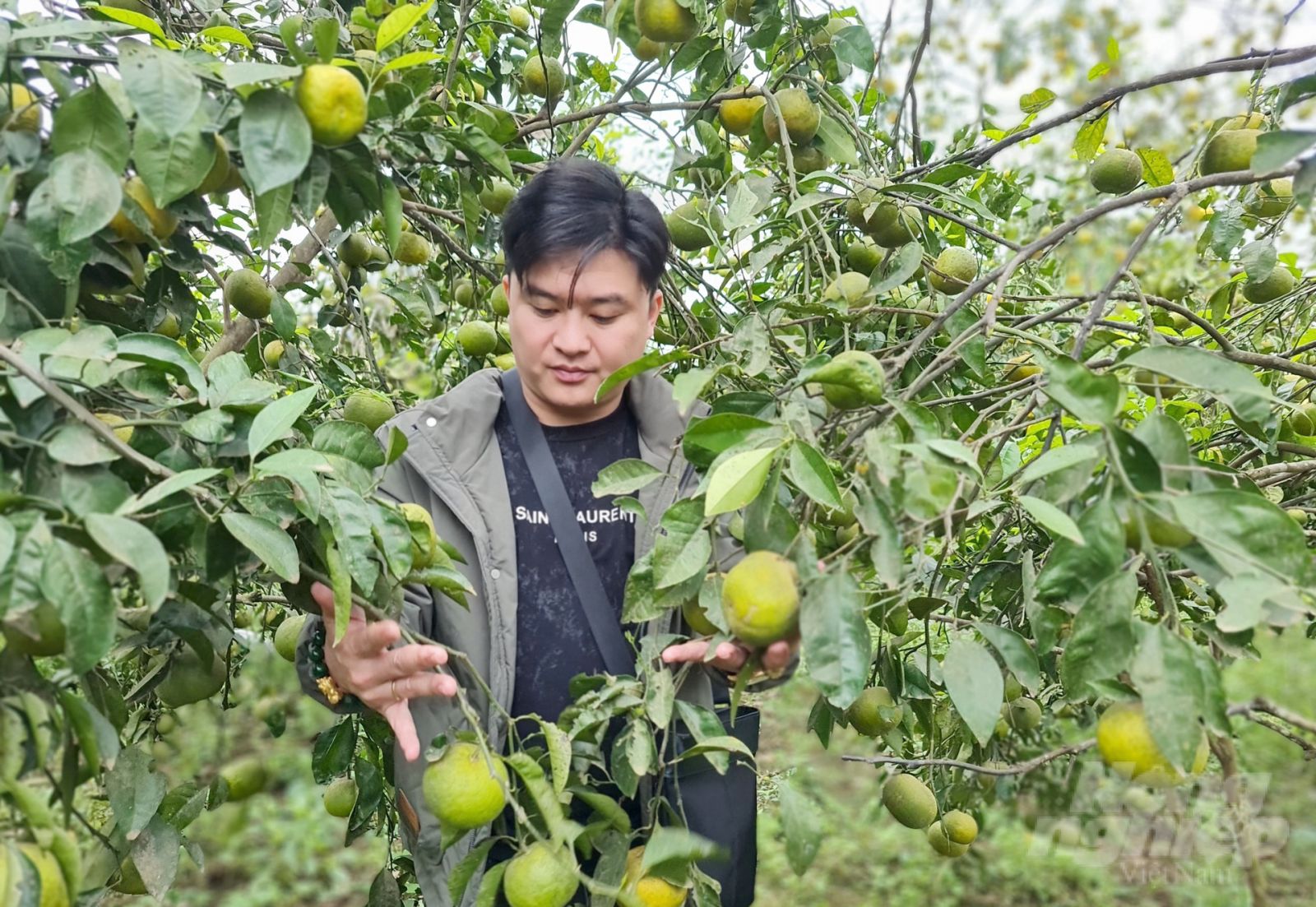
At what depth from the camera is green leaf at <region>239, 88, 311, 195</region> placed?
3.00ft

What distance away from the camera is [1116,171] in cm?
162

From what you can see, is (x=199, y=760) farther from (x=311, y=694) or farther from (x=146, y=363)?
(x=146, y=363)

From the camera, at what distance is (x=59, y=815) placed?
845mm

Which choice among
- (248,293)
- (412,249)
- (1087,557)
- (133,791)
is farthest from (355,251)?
(1087,557)

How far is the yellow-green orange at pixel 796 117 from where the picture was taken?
1.57m

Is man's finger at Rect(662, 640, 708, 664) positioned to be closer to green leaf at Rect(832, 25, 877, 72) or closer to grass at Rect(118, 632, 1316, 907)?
green leaf at Rect(832, 25, 877, 72)

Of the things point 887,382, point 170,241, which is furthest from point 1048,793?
point 170,241

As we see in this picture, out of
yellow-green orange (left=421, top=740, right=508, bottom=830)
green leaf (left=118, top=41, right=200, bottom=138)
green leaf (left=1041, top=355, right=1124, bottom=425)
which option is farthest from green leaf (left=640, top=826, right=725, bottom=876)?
green leaf (left=118, top=41, right=200, bottom=138)

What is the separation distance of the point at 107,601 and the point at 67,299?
320 mm

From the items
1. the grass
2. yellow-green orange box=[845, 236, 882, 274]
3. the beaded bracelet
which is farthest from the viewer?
the grass

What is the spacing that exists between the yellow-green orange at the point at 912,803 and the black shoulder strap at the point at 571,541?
0.45m

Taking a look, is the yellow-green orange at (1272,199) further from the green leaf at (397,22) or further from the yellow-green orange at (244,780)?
the yellow-green orange at (244,780)

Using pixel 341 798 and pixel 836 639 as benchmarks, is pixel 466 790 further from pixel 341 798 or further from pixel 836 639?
pixel 341 798

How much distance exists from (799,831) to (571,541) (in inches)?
23.6
